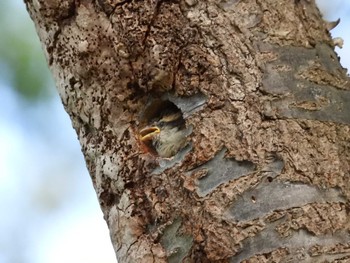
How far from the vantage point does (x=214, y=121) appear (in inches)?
54.5

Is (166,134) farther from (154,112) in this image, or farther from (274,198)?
(274,198)

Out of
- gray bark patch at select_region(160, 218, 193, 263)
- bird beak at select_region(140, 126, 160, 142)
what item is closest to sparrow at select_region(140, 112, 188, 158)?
bird beak at select_region(140, 126, 160, 142)

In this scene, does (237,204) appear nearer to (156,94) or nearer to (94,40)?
(156,94)

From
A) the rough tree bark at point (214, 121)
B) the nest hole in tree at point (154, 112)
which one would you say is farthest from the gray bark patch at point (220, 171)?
the nest hole in tree at point (154, 112)

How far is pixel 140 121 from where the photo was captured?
59.4 inches

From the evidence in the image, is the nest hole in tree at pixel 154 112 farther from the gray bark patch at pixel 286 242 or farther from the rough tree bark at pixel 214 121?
the gray bark patch at pixel 286 242

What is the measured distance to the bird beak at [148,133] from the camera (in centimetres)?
149

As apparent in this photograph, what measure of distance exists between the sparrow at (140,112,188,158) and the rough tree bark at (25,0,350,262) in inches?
0.6

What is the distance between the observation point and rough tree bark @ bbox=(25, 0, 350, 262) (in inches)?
52.2

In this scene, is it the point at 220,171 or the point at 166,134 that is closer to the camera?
the point at 220,171

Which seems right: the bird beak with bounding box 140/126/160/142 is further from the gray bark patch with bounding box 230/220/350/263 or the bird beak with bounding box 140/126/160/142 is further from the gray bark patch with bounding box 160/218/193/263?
the gray bark patch with bounding box 230/220/350/263

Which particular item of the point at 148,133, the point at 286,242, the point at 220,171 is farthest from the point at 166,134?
the point at 286,242

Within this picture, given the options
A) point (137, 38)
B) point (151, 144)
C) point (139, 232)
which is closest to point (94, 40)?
point (137, 38)

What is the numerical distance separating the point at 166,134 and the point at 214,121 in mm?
118
